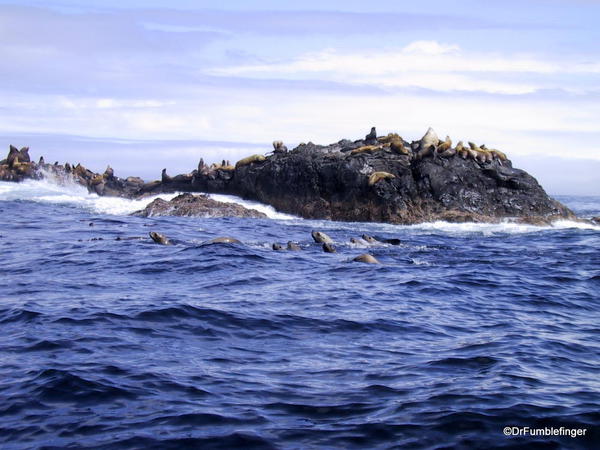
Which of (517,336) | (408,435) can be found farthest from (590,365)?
(408,435)

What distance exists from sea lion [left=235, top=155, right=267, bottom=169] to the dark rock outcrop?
3789 mm

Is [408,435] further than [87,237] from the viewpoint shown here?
No

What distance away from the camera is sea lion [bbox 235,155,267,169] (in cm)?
3662

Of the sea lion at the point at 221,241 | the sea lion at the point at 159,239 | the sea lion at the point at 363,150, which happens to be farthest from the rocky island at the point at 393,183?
the sea lion at the point at 159,239

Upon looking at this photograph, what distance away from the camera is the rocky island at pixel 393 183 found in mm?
31406

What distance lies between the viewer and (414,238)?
24562 mm

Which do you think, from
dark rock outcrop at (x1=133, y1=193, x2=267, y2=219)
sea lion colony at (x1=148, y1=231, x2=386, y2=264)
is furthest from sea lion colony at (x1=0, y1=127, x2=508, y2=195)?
sea lion colony at (x1=148, y1=231, x2=386, y2=264)

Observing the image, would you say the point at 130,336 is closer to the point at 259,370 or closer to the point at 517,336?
the point at 259,370

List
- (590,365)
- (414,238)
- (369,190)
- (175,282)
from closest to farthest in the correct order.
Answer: (590,365), (175,282), (414,238), (369,190)

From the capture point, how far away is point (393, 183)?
104 feet

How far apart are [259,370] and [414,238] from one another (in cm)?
1679

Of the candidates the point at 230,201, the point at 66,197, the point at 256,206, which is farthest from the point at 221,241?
the point at 66,197

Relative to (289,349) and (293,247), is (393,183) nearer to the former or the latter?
(293,247)

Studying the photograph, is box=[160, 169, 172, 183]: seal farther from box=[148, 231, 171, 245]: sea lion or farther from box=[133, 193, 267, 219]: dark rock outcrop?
box=[148, 231, 171, 245]: sea lion
